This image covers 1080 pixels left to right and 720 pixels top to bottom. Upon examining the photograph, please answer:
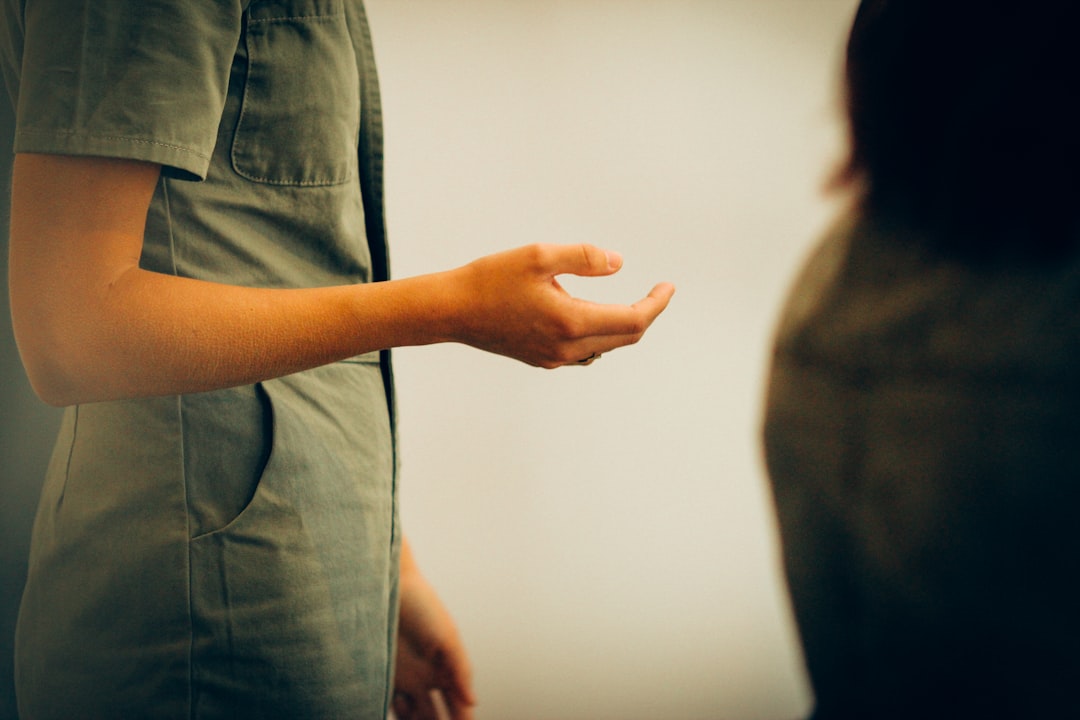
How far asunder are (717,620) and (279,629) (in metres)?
0.45

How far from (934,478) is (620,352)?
328mm

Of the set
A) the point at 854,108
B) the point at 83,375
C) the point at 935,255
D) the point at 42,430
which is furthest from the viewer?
the point at 42,430

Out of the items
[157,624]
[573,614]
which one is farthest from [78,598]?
[573,614]

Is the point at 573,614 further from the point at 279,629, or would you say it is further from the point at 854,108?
the point at 854,108

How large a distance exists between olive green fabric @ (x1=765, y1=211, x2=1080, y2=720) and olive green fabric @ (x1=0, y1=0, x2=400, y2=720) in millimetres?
384

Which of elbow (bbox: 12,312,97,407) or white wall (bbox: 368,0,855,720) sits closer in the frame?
elbow (bbox: 12,312,97,407)

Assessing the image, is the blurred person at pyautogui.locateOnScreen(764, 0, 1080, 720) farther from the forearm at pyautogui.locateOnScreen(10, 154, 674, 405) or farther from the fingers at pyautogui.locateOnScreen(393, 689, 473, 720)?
the fingers at pyautogui.locateOnScreen(393, 689, 473, 720)

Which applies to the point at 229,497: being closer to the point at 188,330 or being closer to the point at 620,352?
A: the point at 188,330

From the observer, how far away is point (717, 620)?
0.71 m

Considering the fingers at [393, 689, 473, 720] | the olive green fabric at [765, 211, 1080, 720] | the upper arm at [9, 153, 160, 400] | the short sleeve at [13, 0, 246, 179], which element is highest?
the short sleeve at [13, 0, 246, 179]

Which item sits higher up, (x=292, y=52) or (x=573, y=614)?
(x=292, y=52)

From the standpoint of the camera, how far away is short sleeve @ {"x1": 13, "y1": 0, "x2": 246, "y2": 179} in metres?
0.35

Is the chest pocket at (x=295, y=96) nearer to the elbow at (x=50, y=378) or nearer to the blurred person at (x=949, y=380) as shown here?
the elbow at (x=50, y=378)

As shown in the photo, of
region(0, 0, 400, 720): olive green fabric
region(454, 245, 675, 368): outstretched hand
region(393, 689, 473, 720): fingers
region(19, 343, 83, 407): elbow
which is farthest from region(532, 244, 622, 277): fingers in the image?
region(393, 689, 473, 720): fingers
